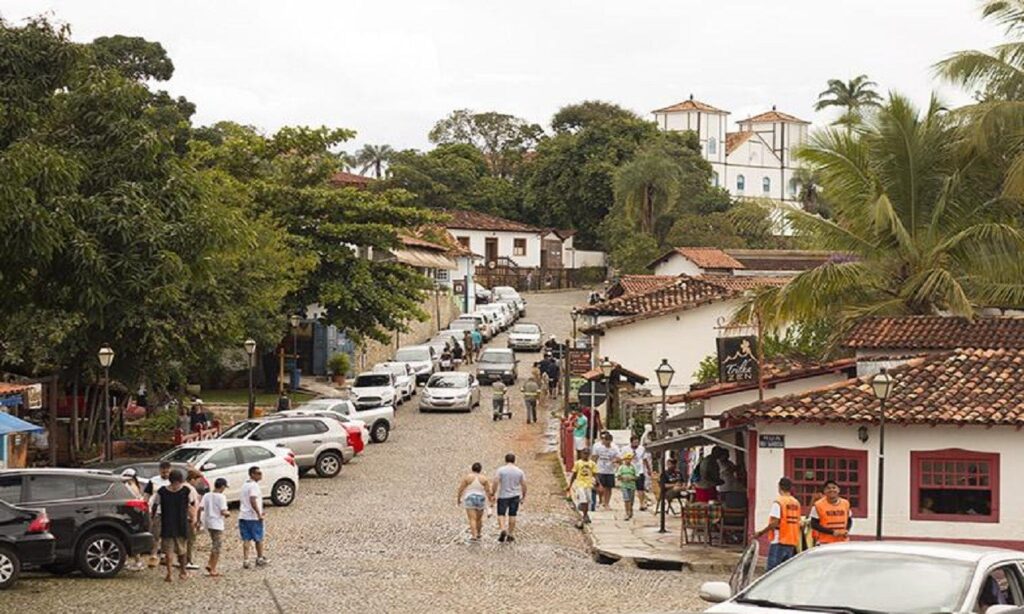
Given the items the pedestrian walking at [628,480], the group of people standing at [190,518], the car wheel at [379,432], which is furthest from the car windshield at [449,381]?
the group of people standing at [190,518]

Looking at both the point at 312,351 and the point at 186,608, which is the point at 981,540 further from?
the point at 312,351

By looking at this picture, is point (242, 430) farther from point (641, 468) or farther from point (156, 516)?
point (156, 516)

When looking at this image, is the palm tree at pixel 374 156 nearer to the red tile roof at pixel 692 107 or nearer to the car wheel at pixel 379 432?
the red tile roof at pixel 692 107

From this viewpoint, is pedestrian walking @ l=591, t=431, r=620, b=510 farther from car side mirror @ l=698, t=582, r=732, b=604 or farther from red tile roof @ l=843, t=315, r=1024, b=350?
car side mirror @ l=698, t=582, r=732, b=604

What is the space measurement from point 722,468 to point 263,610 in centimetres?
1020

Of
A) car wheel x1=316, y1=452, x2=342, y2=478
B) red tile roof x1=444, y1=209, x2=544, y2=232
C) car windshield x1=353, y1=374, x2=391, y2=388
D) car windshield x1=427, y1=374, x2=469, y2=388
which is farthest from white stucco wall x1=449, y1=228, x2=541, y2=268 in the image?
car wheel x1=316, y1=452, x2=342, y2=478

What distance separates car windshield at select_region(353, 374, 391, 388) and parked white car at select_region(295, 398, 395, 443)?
12.5 feet

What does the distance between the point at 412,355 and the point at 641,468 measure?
28.6m

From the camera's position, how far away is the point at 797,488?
82.1 feet

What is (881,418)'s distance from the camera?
2361cm

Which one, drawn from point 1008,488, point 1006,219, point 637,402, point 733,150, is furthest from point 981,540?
point 733,150

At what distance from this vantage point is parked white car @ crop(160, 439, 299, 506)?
29.0 metres

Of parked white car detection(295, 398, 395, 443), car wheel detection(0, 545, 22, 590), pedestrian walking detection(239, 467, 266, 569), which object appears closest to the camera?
car wheel detection(0, 545, 22, 590)

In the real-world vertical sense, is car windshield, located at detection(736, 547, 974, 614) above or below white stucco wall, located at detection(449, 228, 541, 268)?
below
